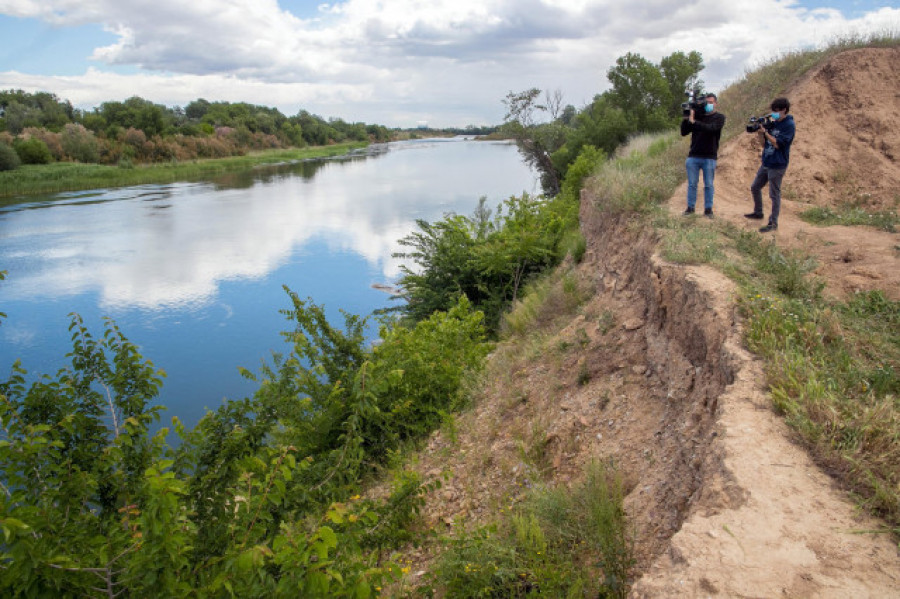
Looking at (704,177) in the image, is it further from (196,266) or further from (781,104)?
(196,266)

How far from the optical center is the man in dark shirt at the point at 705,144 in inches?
321

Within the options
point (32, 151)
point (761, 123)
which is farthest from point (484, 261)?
point (32, 151)

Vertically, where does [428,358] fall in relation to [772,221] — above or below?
below

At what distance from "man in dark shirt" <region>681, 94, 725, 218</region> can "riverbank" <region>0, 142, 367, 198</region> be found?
144 feet

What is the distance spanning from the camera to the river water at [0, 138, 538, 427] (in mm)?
14938

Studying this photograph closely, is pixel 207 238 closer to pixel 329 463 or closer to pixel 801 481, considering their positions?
pixel 329 463

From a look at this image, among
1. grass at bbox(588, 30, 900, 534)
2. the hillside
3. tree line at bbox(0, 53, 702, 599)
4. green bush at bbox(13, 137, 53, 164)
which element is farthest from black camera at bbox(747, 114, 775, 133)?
green bush at bbox(13, 137, 53, 164)

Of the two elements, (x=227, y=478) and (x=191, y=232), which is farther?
(x=191, y=232)

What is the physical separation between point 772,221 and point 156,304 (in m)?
18.1

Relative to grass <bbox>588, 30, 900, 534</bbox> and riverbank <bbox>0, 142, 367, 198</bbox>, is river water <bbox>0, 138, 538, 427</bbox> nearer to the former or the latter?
riverbank <bbox>0, 142, 367, 198</bbox>

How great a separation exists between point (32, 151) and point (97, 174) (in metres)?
6.30

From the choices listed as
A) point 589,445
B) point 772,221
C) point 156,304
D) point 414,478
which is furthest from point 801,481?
point 156,304

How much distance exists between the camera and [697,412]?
179 inches

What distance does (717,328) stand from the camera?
493 centimetres
